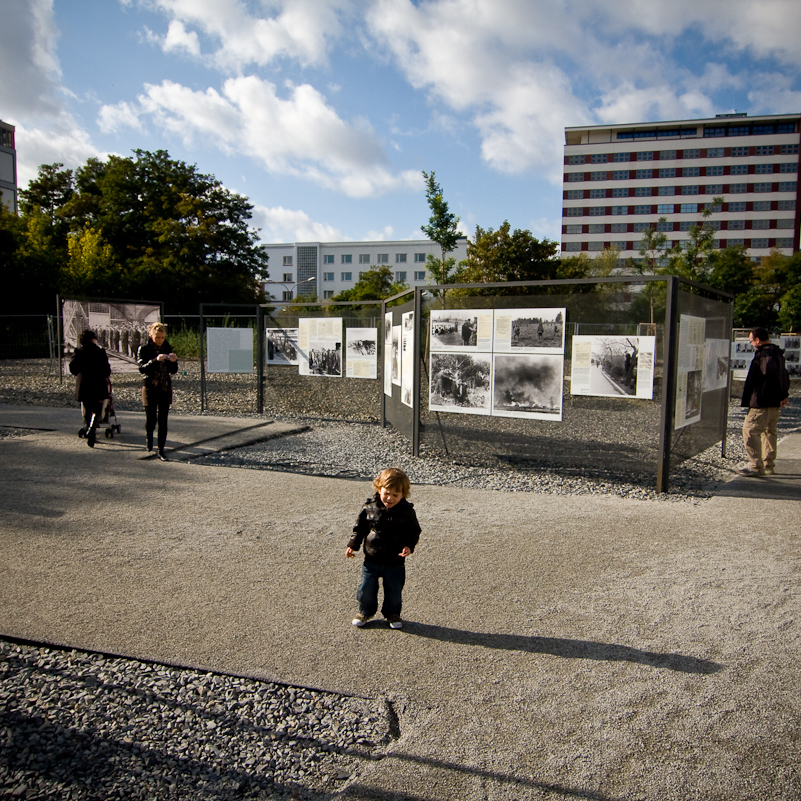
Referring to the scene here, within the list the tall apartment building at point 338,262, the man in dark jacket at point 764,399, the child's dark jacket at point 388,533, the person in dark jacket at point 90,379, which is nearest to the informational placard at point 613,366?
the man in dark jacket at point 764,399

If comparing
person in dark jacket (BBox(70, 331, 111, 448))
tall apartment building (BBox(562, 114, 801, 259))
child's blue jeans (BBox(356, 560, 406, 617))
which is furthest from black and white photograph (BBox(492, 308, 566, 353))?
tall apartment building (BBox(562, 114, 801, 259))

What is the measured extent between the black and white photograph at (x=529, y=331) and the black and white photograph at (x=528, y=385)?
9 cm

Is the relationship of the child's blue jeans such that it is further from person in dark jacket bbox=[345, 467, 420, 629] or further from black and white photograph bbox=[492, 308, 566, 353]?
black and white photograph bbox=[492, 308, 566, 353]

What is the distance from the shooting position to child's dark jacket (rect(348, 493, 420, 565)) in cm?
378

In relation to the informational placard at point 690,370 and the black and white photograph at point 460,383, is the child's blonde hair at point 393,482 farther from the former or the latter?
the informational placard at point 690,370

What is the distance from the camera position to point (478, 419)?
Answer: 8.51 meters

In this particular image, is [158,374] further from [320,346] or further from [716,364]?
[716,364]

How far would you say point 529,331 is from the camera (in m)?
7.85

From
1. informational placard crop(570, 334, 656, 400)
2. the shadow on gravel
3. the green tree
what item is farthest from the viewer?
the green tree

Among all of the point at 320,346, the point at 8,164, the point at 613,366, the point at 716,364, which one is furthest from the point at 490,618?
the point at 8,164

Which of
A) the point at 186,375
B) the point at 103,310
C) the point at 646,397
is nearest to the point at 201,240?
the point at 186,375

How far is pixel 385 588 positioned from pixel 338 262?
11091 centimetres

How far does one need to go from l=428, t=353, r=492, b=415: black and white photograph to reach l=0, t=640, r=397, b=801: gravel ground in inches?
219

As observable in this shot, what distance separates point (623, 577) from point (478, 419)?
404 centimetres
